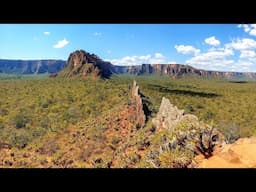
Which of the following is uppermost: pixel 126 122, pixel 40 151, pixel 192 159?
pixel 192 159

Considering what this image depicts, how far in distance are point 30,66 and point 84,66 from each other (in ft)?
112

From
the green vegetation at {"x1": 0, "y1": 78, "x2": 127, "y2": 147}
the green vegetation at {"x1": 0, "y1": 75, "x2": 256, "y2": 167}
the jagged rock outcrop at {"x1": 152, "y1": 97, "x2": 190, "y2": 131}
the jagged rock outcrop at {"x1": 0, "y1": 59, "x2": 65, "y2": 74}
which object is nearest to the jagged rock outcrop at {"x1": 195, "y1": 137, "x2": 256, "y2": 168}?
the green vegetation at {"x1": 0, "y1": 75, "x2": 256, "y2": 167}

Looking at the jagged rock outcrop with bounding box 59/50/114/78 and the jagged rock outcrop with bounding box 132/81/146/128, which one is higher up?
the jagged rock outcrop with bounding box 59/50/114/78

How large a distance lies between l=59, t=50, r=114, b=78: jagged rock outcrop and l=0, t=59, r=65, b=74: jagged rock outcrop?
83.5 feet

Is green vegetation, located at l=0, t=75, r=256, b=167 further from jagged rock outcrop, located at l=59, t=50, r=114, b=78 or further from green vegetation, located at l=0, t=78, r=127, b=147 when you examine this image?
jagged rock outcrop, located at l=59, t=50, r=114, b=78

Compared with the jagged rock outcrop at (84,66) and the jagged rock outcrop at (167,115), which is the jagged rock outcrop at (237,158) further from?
the jagged rock outcrop at (84,66)

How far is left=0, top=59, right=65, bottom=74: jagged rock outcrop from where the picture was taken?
68.2 m

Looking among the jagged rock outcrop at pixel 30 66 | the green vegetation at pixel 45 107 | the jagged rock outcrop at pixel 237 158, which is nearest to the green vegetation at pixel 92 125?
the green vegetation at pixel 45 107
